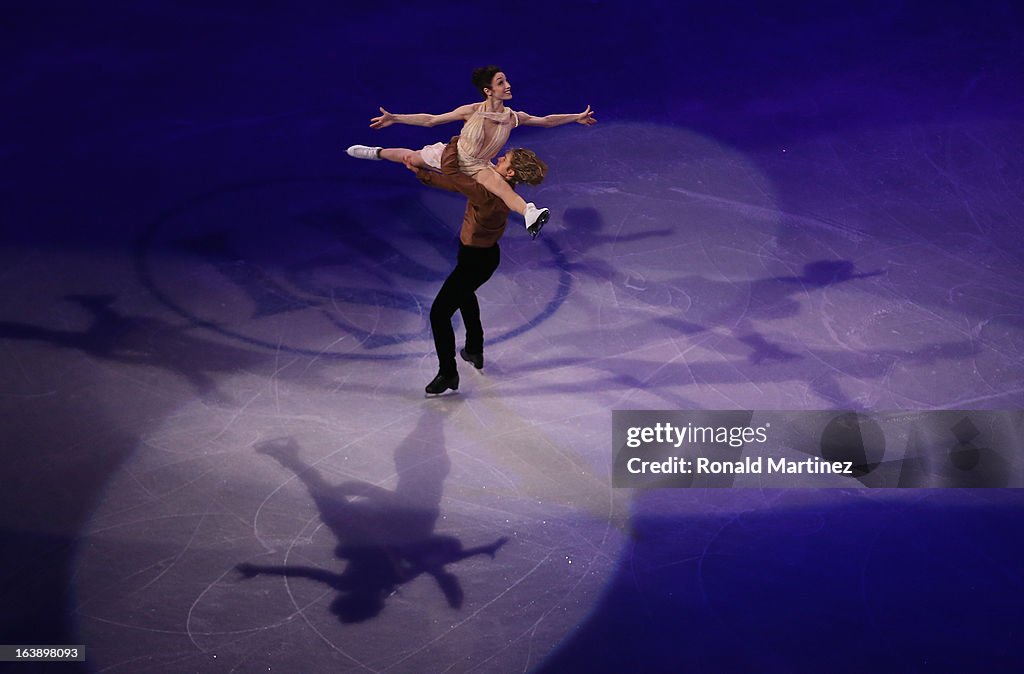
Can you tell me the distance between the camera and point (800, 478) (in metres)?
5.70

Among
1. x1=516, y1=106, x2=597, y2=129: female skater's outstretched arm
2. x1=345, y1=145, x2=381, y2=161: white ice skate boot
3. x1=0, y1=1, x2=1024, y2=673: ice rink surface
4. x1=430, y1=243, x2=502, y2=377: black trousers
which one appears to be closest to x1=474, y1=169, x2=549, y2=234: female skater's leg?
x1=430, y1=243, x2=502, y2=377: black trousers

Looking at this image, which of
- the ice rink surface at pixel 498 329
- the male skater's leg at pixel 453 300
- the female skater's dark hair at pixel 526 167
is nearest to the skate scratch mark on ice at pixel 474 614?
the ice rink surface at pixel 498 329

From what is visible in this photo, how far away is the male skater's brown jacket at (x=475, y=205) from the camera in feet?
18.9

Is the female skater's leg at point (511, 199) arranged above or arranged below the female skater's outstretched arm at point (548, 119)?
below

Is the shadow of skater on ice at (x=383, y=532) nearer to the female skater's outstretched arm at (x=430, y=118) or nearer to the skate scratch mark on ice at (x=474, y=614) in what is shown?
the skate scratch mark on ice at (x=474, y=614)

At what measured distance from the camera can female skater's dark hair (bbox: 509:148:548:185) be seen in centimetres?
562

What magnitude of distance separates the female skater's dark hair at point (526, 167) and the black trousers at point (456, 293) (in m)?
0.54

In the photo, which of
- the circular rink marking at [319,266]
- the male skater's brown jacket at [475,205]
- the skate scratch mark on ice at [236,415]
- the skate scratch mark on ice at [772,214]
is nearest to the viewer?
the male skater's brown jacket at [475,205]

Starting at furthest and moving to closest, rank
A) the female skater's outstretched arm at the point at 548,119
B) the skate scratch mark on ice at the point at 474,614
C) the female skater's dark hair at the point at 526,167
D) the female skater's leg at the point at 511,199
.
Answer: the female skater's outstretched arm at the point at 548,119
the female skater's dark hair at the point at 526,167
the female skater's leg at the point at 511,199
the skate scratch mark on ice at the point at 474,614

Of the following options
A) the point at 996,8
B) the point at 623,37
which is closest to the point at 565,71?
the point at 623,37

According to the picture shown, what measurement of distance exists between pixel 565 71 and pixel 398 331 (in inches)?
145

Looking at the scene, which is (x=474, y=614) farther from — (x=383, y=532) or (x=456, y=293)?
(x=456, y=293)

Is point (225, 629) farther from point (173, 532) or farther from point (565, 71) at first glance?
point (565, 71)

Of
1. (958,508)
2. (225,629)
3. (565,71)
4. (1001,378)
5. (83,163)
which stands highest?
(565,71)
